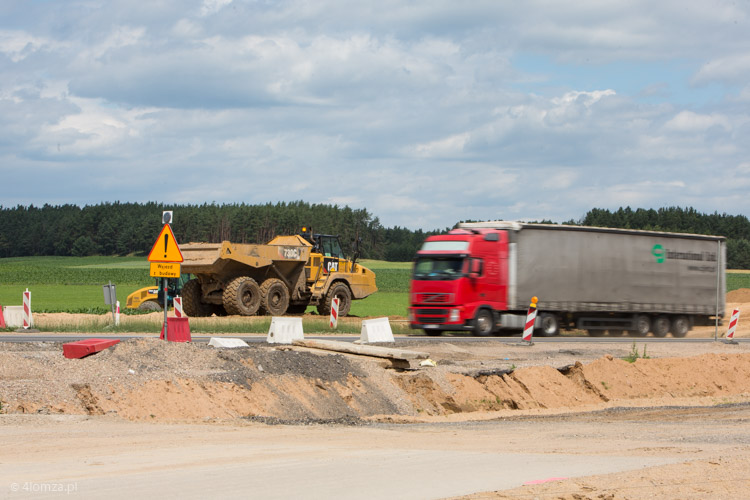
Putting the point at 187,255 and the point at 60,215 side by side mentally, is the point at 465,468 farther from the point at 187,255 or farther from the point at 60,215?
the point at 60,215

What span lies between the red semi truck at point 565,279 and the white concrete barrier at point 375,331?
19.0ft

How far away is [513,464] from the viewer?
9.08m

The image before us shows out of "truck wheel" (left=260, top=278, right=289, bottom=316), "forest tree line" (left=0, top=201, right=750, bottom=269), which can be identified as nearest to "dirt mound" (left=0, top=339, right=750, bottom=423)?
"truck wheel" (left=260, top=278, right=289, bottom=316)

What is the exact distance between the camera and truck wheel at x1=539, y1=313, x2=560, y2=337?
30.0 metres

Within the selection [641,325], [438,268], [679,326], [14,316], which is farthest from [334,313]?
[679,326]

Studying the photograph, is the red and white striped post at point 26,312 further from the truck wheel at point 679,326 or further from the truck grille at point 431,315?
the truck wheel at point 679,326

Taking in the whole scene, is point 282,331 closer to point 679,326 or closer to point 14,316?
point 14,316

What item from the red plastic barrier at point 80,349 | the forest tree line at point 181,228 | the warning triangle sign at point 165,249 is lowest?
the red plastic barrier at point 80,349

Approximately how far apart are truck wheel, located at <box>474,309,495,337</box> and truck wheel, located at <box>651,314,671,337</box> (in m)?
7.56

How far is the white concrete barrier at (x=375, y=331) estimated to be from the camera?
72.5 feet

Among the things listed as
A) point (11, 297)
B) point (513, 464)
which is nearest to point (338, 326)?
point (513, 464)

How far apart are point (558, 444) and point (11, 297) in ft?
164

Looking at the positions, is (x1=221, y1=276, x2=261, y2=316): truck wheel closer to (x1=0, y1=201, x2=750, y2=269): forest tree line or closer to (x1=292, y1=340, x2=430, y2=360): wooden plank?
(x1=292, y1=340, x2=430, y2=360): wooden plank

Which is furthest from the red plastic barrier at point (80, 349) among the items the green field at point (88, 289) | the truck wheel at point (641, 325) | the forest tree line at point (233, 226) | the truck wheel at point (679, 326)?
the forest tree line at point (233, 226)
